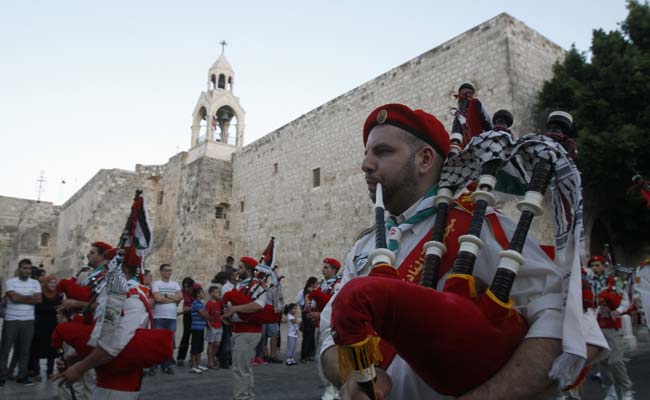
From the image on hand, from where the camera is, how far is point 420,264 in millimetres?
1513

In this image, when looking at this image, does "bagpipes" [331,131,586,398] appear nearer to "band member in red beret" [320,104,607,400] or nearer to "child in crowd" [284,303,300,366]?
"band member in red beret" [320,104,607,400]

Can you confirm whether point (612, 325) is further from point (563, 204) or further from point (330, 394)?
point (563, 204)

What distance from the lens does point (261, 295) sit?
21.7 ft

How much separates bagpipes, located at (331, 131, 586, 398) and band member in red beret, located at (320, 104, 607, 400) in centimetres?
1

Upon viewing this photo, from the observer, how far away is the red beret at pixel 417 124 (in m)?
1.76

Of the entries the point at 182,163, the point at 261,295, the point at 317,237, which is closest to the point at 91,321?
the point at 261,295

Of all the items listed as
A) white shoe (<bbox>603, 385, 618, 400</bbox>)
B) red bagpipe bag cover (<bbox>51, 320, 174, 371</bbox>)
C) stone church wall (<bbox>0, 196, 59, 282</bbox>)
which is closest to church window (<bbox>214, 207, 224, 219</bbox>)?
white shoe (<bbox>603, 385, 618, 400</bbox>)

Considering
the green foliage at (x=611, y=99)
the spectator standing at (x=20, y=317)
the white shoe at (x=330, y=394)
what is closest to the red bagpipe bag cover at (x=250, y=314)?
the white shoe at (x=330, y=394)

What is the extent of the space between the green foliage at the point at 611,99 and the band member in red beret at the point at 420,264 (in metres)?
9.58

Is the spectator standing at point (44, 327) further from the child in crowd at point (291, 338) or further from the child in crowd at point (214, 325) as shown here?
the child in crowd at point (291, 338)

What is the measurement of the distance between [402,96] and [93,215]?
18405 mm

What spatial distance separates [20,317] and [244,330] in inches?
154

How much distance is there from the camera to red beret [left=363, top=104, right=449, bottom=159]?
69.2 inches

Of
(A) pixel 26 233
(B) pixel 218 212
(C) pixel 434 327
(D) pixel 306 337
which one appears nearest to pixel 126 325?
(C) pixel 434 327
